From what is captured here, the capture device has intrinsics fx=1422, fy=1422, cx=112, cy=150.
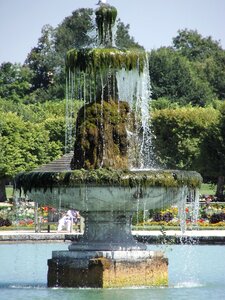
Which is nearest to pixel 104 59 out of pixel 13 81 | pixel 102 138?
pixel 102 138

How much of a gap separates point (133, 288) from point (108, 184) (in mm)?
1578

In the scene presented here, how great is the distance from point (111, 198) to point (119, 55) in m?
2.24

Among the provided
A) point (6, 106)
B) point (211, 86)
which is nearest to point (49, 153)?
point (6, 106)

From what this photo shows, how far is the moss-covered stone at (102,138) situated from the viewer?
21406 mm

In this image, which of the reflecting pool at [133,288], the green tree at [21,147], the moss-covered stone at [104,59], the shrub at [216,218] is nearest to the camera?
the reflecting pool at [133,288]

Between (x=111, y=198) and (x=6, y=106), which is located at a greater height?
(x=6, y=106)

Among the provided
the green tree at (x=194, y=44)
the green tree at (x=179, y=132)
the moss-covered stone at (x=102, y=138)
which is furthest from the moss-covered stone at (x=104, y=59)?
the green tree at (x=194, y=44)

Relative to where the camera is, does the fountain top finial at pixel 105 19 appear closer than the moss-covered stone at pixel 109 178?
No

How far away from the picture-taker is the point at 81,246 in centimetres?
2167

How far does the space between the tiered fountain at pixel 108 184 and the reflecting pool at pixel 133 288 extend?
39 centimetres

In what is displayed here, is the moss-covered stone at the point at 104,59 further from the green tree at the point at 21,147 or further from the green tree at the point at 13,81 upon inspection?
the green tree at the point at 13,81

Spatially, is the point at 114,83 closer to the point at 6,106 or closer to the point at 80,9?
the point at 6,106

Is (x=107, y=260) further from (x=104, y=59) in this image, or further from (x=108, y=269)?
(x=104, y=59)

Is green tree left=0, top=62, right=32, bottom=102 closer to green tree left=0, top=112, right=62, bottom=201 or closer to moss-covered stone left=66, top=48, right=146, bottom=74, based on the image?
green tree left=0, top=112, right=62, bottom=201
